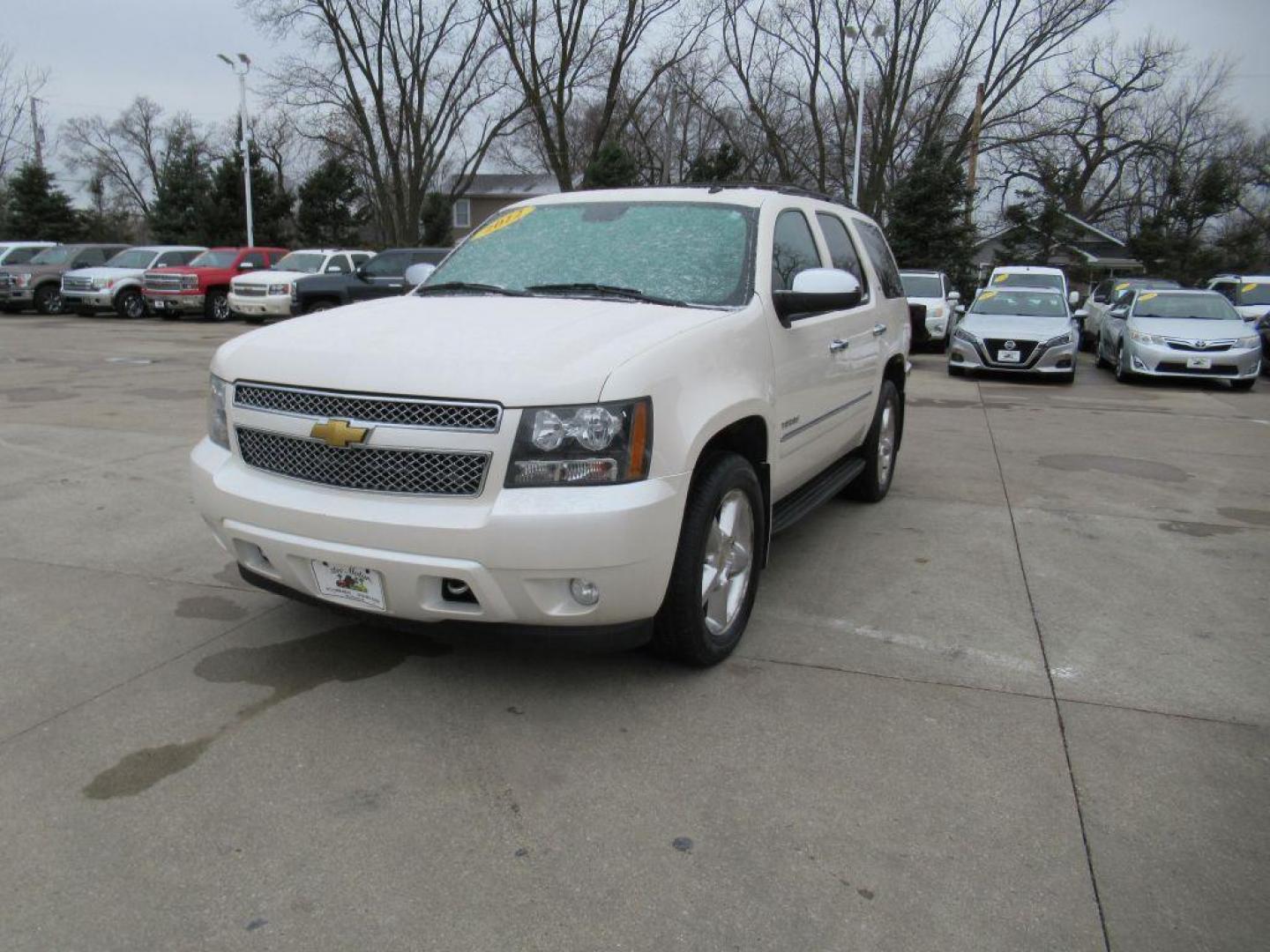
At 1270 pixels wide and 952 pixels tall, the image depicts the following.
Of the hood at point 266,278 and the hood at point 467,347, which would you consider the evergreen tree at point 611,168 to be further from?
the hood at point 467,347

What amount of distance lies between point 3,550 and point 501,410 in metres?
3.71

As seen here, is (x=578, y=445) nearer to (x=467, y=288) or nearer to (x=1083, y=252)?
(x=467, y=288)

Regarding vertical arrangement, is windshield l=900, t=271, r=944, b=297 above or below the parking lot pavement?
above

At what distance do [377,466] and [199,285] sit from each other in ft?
74.7

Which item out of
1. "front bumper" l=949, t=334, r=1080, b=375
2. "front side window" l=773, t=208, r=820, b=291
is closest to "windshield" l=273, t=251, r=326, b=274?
"front bumper" l=949, t=334, r=1080, b=375

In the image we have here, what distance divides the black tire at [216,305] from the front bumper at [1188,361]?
19.8m

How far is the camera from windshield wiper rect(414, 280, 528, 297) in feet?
14.0

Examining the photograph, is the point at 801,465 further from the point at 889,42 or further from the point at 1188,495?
the point at 889,42

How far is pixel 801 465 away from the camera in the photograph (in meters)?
4.76

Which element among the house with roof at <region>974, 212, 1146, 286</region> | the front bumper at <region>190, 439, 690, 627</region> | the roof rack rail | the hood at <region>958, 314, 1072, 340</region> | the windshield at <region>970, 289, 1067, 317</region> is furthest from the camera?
the house with roof at <region>974, 212, 1146, 286</region>

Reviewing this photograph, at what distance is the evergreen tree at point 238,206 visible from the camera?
44.6 meters

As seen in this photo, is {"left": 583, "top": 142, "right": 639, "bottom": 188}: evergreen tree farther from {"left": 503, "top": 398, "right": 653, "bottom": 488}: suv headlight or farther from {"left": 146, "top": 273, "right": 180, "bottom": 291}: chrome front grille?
{"left": 503, "top": 398, "right": 653, "bottom": 488}: suv headlight

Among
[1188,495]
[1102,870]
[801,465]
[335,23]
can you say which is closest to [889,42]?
[335,23]

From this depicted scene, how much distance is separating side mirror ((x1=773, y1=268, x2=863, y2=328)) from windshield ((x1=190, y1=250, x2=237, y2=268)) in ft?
76.8
